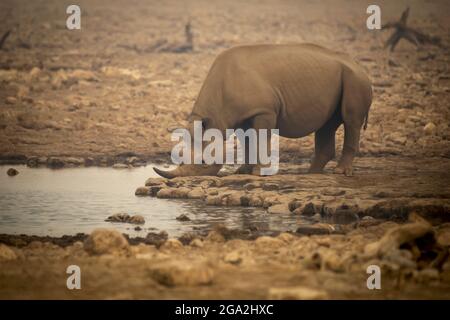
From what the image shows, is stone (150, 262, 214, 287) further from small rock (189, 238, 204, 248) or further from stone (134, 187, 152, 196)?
stone (134, 187, 152, 196)

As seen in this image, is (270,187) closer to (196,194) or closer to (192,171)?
(196,194)

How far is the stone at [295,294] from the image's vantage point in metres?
7.37

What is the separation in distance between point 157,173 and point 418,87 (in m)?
8.11

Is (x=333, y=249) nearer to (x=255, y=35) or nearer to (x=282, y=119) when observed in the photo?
(x=282, y=119)

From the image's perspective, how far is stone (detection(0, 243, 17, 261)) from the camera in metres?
8.72

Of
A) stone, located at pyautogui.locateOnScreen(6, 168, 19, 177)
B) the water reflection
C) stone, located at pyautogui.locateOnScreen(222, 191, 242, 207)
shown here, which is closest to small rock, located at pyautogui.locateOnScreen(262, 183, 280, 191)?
stone, located at pyautogui.locateOnScreen(222, 191, 242, 207)

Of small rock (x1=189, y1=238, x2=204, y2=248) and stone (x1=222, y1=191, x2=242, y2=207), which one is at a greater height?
stone (x1=222, y1=191, x2=242, y2=207)

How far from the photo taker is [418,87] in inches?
789

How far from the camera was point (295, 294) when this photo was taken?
7398mm

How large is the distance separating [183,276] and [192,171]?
18.2ft

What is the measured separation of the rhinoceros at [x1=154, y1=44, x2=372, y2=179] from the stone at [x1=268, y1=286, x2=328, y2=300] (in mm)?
5749

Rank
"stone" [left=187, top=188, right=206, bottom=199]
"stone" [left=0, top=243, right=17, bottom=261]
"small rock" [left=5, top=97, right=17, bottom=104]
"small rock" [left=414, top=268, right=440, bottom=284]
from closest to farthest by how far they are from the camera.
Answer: "small rock" [left=414, top=268, right=440, bottom=284] < "stone" [left=0, top=243, right=17, bottom=261] < "stone" [left=187, top=188, right=206, bottom=199] < "small rock" [left=5, top=97, right=17, bottom=104]

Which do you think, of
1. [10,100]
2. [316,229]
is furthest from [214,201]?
[10,100]
